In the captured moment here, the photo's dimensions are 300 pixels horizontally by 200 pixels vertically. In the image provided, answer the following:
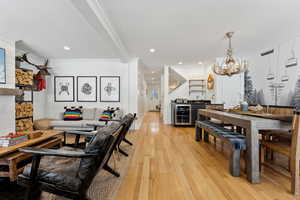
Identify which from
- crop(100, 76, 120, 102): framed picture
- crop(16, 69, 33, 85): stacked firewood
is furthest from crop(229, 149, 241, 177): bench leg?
crop(16, 69, 33, 85): stacked firewood

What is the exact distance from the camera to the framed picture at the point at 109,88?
16.7ft

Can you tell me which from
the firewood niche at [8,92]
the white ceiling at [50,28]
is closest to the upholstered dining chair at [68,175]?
the white ceiling at [50,28]

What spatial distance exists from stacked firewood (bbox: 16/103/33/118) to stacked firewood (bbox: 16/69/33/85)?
22.3 inches

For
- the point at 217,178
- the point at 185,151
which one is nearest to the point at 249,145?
the point at 217,178

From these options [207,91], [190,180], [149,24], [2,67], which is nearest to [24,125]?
[2,67]

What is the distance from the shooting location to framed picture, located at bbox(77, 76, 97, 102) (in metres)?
5.07

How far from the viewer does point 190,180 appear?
1.92 m

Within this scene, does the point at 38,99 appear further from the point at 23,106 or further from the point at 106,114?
the point at 106,114

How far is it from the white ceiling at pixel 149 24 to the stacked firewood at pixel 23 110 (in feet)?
5.40

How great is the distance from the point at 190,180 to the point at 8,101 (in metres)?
4.03

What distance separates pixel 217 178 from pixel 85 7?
3014mm

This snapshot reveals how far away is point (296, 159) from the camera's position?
1.62 metres

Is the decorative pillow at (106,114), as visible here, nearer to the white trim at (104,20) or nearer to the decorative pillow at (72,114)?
the decorative pillow at (72,114)

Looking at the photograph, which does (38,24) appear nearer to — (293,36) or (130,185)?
(130,185)
